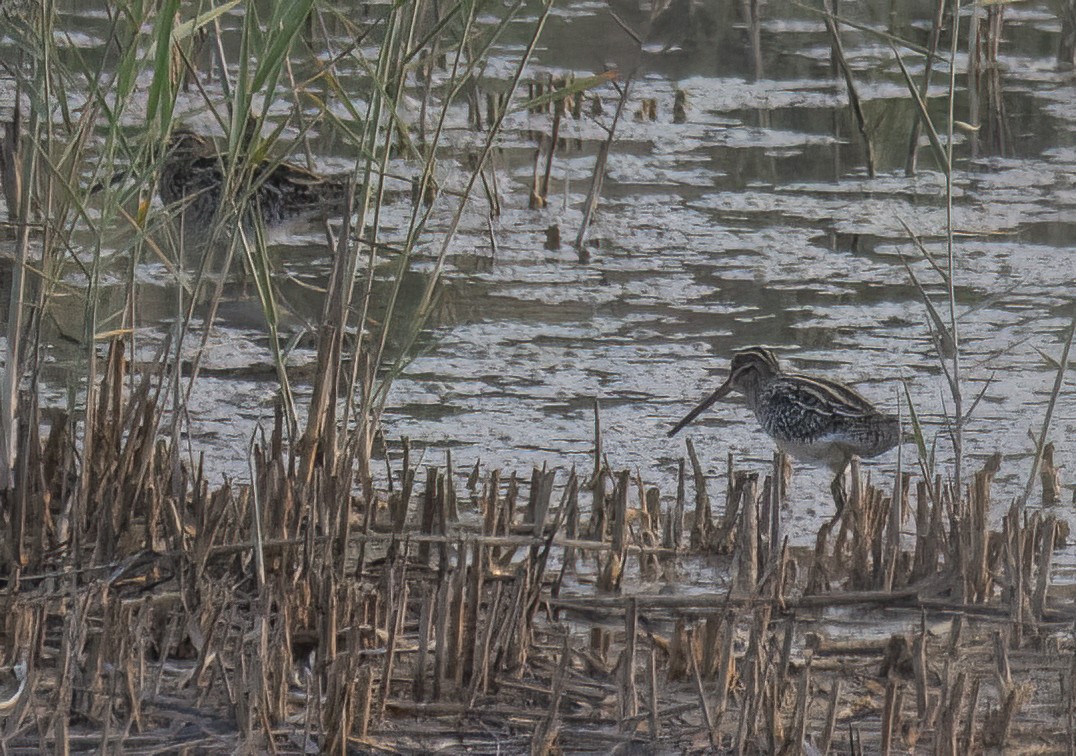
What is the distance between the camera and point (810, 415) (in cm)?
530

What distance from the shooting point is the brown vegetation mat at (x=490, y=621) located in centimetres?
318

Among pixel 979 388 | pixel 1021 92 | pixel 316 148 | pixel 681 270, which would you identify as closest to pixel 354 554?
pixel 979 388

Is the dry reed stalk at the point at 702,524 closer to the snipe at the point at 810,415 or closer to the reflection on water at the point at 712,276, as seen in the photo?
the reflection on water at the point at 712,276

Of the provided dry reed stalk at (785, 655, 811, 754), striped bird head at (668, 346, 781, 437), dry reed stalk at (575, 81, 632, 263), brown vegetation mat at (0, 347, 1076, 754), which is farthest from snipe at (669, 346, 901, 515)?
dry reed stalk at (785, 655, 811, 754)

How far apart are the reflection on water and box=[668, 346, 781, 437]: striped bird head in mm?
137

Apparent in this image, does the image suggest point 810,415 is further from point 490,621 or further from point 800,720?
point 800,720

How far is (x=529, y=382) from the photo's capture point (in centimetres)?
581

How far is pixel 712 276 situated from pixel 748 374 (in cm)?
146

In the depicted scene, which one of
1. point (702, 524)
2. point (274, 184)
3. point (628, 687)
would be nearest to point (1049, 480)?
point (702, 524)

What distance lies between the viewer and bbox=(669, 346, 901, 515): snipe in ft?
17.1

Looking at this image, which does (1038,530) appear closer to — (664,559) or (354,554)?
(664,559)

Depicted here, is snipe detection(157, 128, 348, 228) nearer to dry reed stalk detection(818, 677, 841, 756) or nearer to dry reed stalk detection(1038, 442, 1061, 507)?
dry reed stalk detection(1038, 442, 1061, 507)

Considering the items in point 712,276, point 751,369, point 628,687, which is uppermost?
point 712,276

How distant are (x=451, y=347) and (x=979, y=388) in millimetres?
1705
